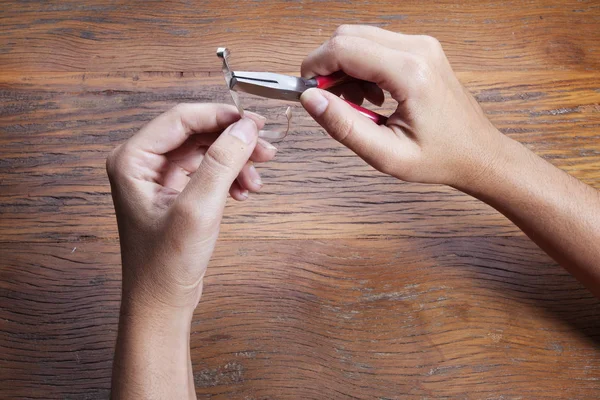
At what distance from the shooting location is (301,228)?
83 centimetres

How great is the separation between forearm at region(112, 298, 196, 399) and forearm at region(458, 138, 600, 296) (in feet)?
1.34

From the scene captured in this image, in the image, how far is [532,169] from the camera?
28.6 inches

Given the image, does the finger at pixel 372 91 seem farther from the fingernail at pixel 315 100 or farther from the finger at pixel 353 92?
the fingernail at pixel 315 100

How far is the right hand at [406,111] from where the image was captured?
24.8 inches

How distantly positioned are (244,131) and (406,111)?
19 cm

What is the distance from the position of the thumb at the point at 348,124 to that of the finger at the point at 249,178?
186mm

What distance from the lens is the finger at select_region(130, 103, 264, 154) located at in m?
0.70

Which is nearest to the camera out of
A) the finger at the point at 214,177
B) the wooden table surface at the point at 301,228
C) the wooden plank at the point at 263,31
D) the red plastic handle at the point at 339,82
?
the finger at the point at 214,177

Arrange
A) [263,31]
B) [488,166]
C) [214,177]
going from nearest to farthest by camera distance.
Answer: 1. [214,177]
2. [488,166]
3. [263,31]

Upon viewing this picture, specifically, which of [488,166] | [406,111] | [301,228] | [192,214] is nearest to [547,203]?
[488,166]

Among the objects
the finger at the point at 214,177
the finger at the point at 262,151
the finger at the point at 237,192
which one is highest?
the finger at the point at 214,177

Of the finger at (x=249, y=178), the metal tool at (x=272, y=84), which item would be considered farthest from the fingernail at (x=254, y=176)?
the metal tool at (x=272, y=84)

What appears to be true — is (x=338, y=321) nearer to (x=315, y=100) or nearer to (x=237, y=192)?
(x=237, y=192)

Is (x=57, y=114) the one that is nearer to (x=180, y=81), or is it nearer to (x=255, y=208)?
(x=180, y=81)
